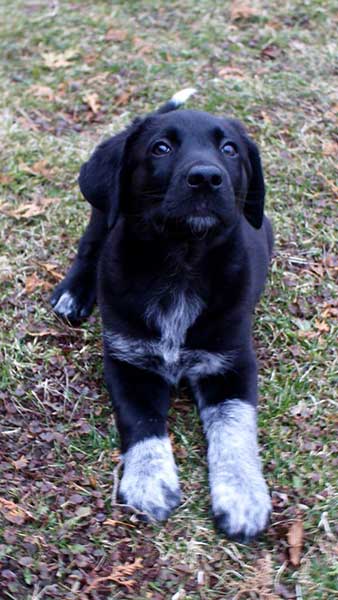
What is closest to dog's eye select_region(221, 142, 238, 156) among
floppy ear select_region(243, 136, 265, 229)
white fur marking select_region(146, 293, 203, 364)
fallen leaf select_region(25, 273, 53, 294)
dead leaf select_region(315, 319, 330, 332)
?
floppy ear select_region(243, 136, 265, 229)

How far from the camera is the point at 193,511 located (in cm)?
395

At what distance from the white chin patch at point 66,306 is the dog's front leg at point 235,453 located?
0.96 metres

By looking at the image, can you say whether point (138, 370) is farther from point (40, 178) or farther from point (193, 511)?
point (40, 178)

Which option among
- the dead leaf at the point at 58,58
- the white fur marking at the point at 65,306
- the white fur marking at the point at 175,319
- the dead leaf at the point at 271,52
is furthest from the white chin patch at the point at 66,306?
the dead leaf at the point at 271,52

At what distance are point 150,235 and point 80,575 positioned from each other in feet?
4.93

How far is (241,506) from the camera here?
12.5 ft

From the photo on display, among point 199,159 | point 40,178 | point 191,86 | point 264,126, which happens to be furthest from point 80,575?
point 191,86

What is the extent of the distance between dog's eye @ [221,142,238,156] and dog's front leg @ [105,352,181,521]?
111cm

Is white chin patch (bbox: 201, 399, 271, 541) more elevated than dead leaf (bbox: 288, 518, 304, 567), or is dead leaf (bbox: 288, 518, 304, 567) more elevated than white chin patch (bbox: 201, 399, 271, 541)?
white chin patch (bbox: 201, 399, 271, 541)

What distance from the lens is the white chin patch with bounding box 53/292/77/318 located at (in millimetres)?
5082

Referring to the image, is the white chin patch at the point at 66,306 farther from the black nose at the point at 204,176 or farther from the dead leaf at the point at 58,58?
the dead leaf at the point at 58,58

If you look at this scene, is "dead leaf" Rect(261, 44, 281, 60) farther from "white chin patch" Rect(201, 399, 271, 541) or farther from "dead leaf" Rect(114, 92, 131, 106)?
"white chin patch" Rect(201, 399, 271, 541)

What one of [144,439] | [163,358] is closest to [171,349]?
[163,358]

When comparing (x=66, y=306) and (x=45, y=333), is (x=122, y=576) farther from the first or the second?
(x=66, y=306)
